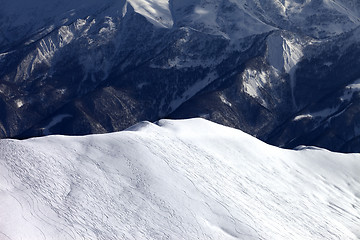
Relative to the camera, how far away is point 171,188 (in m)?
79.7

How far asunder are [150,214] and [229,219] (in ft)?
32.6

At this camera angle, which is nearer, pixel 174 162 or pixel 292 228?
pixel 292 228

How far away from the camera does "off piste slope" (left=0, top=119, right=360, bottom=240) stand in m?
68.5

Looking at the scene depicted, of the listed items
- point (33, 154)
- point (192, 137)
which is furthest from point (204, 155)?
point (33, 154)

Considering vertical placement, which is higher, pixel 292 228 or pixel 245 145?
pixel 245 145

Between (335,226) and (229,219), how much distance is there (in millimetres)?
17827

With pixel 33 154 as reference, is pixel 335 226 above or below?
below

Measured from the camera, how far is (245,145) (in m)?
101

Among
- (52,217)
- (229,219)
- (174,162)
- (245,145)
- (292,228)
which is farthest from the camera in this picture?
(245,145)

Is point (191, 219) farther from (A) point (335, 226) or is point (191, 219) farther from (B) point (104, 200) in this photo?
(A) point (335, 226)

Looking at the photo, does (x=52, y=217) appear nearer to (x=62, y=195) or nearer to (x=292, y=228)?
(x=62, y=195)

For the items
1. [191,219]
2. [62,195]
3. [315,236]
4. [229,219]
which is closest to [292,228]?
[315,236]

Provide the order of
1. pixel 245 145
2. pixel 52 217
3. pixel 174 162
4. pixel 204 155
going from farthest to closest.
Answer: pixel 245 145 < pixel 204 155 < pixel 174 162 < pixel 52 217

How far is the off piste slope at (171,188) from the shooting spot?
68.5 meters
